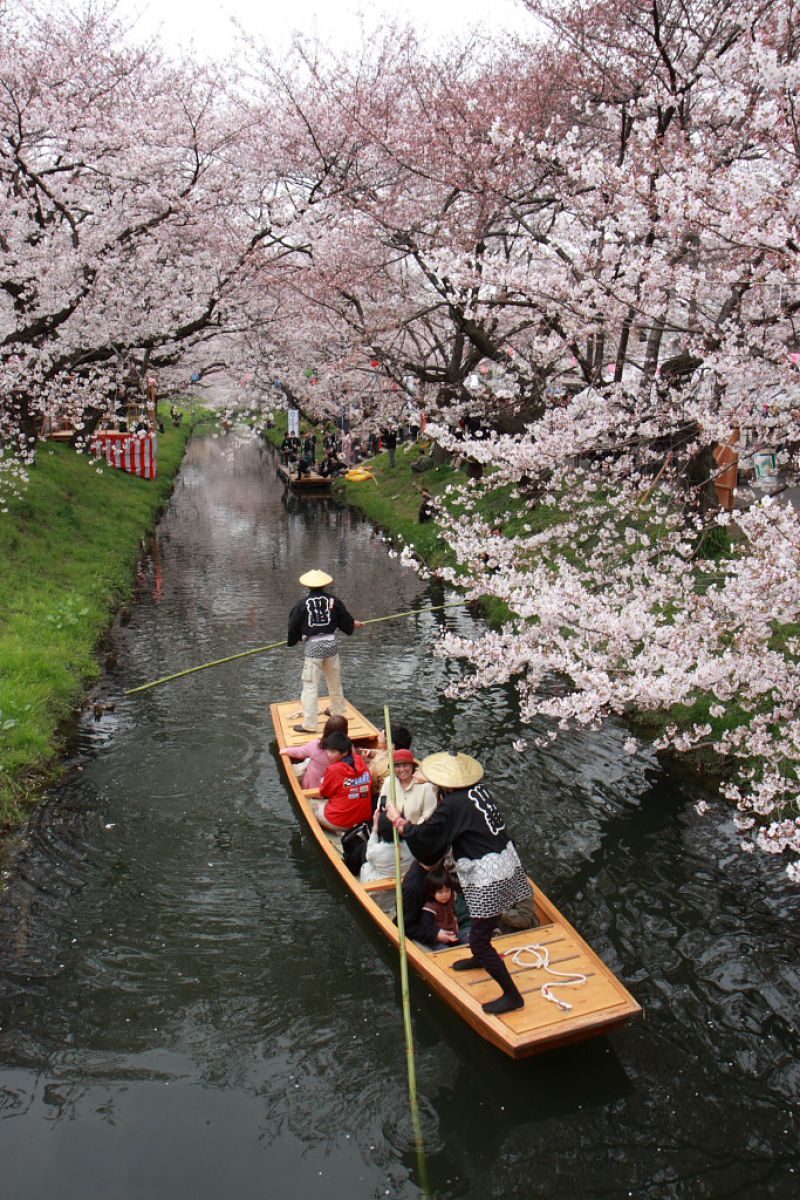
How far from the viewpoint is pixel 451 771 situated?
225 inches

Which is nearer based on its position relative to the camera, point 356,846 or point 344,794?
point 356,846

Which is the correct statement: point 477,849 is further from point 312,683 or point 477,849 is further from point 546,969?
point 312,683

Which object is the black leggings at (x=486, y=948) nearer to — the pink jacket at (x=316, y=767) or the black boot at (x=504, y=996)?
the black boot at (x=504, y=996)

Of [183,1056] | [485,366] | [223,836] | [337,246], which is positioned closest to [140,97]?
[337,246]

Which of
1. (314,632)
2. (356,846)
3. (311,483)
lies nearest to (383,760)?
(356,846)

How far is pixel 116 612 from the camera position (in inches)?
Answer: 647

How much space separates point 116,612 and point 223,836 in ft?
29.1

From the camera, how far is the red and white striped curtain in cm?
2933

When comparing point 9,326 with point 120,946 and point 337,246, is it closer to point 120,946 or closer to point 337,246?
point 337,246

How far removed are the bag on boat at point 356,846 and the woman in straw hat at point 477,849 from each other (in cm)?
211

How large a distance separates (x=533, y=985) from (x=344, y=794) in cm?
297

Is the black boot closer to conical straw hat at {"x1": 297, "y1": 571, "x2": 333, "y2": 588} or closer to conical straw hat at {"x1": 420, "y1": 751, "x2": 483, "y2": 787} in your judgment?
conical straw hat at {"x1": 420, "y1": 751, "x2": 483, "y2": 787}

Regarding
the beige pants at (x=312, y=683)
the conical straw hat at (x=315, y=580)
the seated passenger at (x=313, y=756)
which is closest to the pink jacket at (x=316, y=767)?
the seated passenger at (x=313, y=756)

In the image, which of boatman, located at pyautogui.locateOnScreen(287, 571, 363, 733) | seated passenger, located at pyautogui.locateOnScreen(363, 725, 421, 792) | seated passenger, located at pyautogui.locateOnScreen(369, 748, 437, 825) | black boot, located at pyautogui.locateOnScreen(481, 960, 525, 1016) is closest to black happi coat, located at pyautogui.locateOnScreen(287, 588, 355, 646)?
boatman, located at pyautogui.locateOnScreen(287, 571, 363, 733)
